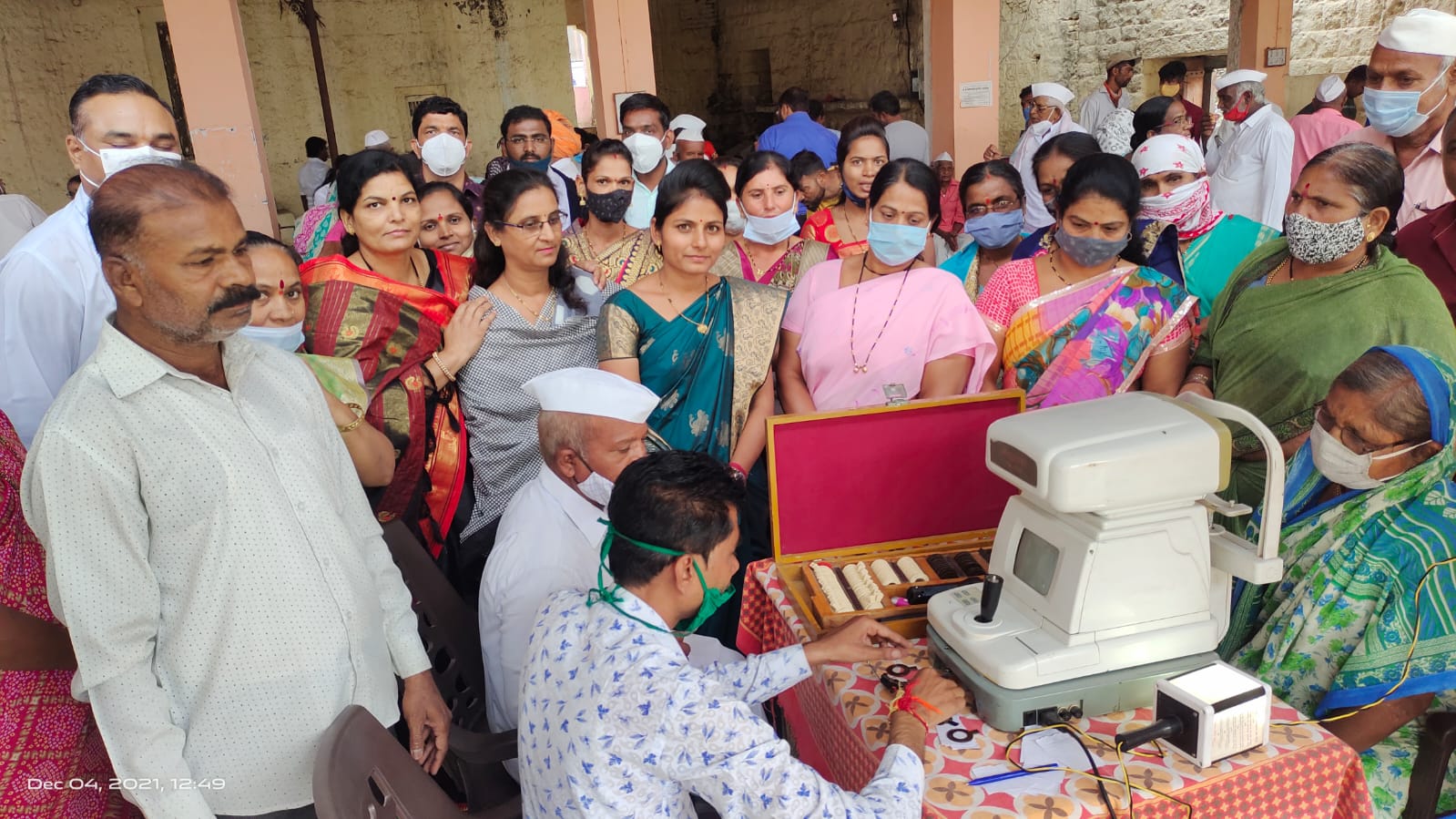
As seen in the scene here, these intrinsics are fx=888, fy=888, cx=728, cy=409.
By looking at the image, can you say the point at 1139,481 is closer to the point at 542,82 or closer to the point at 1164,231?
the point at 1164,231

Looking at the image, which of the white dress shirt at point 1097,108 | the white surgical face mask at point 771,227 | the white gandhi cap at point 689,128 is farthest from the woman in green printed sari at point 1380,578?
the white dress shirt at point 1097,108

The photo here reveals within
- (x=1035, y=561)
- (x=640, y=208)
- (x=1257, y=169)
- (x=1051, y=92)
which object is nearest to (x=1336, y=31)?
(x=1051, y=92)

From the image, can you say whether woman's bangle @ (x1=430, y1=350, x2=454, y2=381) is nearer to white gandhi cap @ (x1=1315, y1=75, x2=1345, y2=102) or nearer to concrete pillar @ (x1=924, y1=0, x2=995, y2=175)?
concrete pillar @ (x1=924, y1=0, x2=995, y2=175)

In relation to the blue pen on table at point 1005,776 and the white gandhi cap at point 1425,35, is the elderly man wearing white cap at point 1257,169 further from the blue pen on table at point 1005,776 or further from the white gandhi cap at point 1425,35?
the blue pen on table at point 1005,776

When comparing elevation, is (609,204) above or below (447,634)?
above

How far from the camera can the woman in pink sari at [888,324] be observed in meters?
2.83

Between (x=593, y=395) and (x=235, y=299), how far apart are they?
2.75ft

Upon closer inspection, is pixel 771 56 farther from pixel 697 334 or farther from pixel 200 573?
pixel 200 573

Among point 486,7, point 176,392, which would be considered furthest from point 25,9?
point 176,392

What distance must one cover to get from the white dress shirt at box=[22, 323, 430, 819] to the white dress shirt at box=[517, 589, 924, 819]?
45 centimetres

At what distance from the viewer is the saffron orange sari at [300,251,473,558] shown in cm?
278

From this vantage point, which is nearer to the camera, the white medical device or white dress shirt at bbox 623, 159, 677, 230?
the white medical device

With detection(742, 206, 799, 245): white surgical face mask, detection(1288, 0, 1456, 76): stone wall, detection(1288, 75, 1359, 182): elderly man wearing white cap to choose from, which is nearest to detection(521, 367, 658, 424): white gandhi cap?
detection(742, 206, 799, 245): white surgical face mask

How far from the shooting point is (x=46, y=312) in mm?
2309
